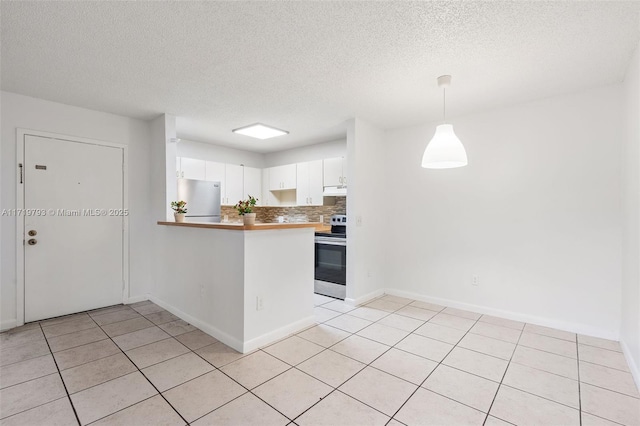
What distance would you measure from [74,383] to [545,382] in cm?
337

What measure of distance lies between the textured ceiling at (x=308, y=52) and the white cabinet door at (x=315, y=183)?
169 centimetres

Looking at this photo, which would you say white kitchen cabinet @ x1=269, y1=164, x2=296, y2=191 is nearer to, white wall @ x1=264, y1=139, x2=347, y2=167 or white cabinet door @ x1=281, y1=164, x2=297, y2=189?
white cabinet door @ x1=281, y1=164, x2=297, y2=189

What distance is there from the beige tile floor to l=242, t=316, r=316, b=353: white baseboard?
86 millimetres

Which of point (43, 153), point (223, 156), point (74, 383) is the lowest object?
point (74, 383)

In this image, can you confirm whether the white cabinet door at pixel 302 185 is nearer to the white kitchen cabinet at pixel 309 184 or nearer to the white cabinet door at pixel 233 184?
the white kitchen cabinet at pixel 309 184

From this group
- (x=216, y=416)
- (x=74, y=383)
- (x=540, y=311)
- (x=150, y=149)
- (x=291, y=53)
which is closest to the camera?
(x=216, y=416)

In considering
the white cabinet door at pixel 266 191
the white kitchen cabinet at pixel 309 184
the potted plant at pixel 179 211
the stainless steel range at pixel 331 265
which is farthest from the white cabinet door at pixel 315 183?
the potted plant at pixel 179 211

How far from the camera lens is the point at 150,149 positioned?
4152mm

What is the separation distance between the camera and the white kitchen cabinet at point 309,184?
17.1 feet

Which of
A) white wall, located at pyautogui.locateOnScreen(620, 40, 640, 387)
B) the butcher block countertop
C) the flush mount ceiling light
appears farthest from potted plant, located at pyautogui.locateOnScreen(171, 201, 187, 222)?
white wall, located at pyautogui.locateOnScreen(620, 40, 640, 387)

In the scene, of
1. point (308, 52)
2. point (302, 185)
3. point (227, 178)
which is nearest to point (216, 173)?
point (227, 178)

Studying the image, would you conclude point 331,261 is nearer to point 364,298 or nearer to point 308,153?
point 364,298

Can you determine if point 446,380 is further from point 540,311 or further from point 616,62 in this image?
point 616,62

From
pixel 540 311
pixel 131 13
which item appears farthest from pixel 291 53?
pixel 540 311
